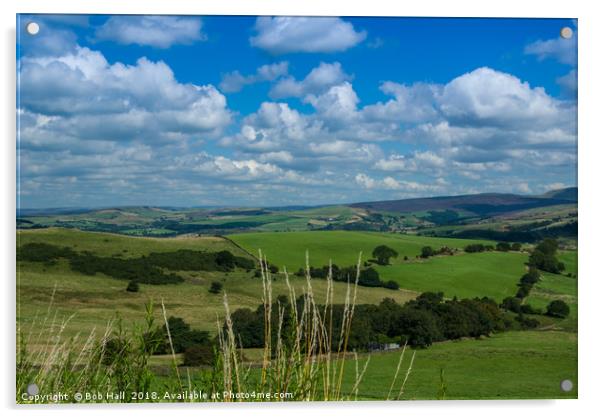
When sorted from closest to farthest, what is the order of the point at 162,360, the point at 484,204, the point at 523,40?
the point at 162,360, the point at 523,40, the point at 484,204

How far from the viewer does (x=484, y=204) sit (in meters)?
9.15

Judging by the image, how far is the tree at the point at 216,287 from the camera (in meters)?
8.62

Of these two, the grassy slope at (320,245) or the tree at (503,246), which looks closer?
the grassy slope at (320,245)

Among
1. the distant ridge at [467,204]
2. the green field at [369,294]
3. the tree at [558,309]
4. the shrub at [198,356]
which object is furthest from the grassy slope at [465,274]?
the shrub at [198,356]

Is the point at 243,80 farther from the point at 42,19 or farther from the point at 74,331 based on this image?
the point at 74,331

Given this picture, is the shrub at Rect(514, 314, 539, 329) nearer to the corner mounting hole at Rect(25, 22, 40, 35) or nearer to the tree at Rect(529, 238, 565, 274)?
the tree at Rect(529, 238, 565, 274)

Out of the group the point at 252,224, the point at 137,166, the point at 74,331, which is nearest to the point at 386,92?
the point at 252,224

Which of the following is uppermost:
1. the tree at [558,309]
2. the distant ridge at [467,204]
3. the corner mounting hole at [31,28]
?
the corner mounting hole at [31,28]

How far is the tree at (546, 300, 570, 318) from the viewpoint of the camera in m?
8.55

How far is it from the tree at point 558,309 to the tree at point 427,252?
1.68 m

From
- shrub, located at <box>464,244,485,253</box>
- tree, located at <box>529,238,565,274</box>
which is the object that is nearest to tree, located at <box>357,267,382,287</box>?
shrub, located at <box>464,244,485,253</box>

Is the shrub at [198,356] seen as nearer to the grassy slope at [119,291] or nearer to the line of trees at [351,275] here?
the grassy slope at [119,291]

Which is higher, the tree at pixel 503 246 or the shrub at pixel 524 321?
the tree at pixel 503 246

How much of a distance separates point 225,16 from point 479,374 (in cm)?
555
